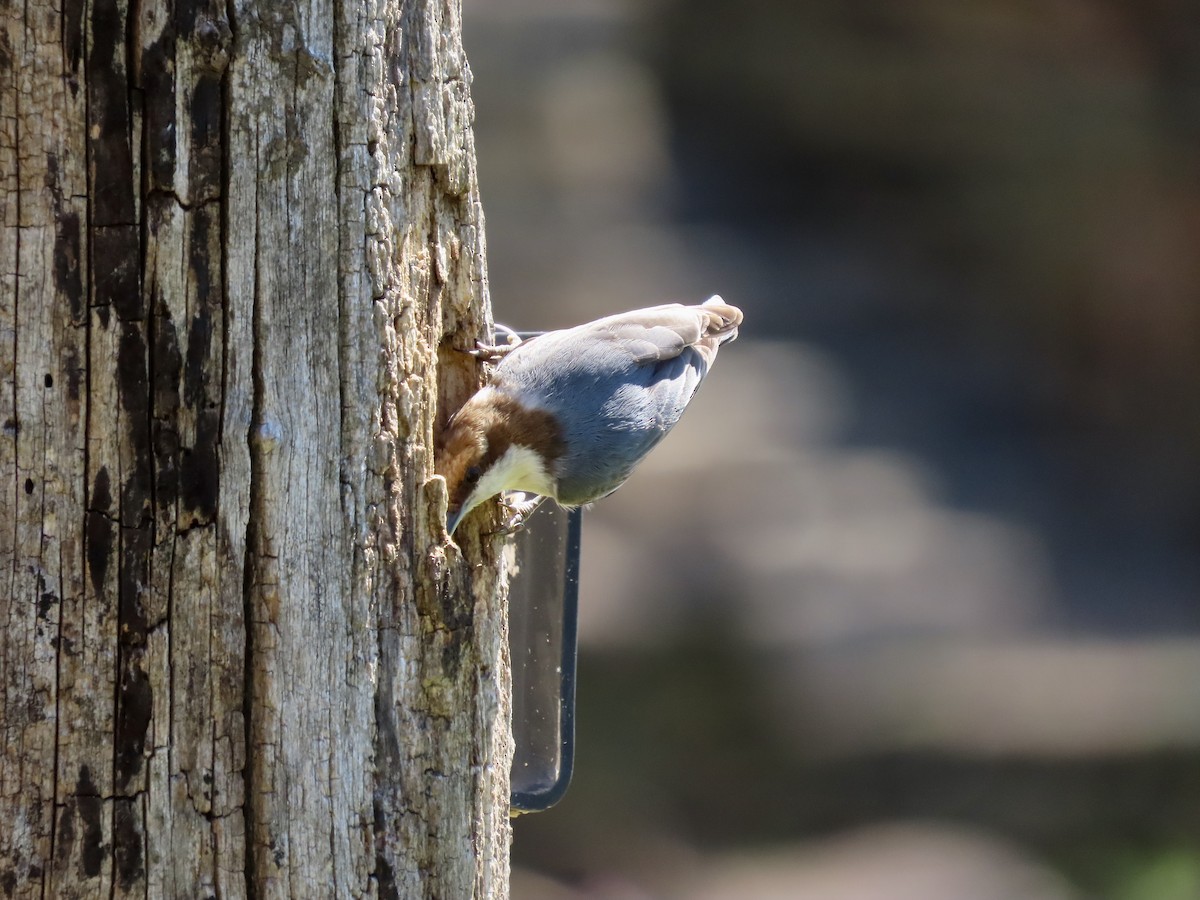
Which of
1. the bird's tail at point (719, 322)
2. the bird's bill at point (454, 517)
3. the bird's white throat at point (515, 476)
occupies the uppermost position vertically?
the bird's tail at point (719, 322)

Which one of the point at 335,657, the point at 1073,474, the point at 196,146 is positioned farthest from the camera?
the point at 1073,474

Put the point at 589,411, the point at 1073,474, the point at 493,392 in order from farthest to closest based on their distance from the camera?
the point at 1073,474 < the point at 589,411 < the point at 493,392

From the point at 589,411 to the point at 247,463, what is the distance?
942 mm

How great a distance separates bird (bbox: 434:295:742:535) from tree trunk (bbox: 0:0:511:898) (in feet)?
1.07

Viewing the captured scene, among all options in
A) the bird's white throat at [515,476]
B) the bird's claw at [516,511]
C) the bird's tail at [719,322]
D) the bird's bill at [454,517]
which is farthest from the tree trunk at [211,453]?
the bird's tail at [719,322]

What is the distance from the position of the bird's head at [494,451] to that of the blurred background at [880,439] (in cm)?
383

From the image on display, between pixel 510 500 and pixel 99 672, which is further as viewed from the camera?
pixel 510 500

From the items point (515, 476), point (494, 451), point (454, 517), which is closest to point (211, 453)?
point (454, 517)

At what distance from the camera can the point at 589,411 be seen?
7.64 ft

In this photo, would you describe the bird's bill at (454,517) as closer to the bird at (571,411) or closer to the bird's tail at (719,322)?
the bird at (571,411)

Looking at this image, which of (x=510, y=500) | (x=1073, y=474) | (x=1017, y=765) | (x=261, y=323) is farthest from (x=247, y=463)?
(x=1073, y=474)

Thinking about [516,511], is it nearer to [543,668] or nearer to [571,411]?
[571,411]

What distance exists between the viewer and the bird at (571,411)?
2.00 metres

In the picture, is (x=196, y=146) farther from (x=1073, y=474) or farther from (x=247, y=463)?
(x=1073, y=474)
